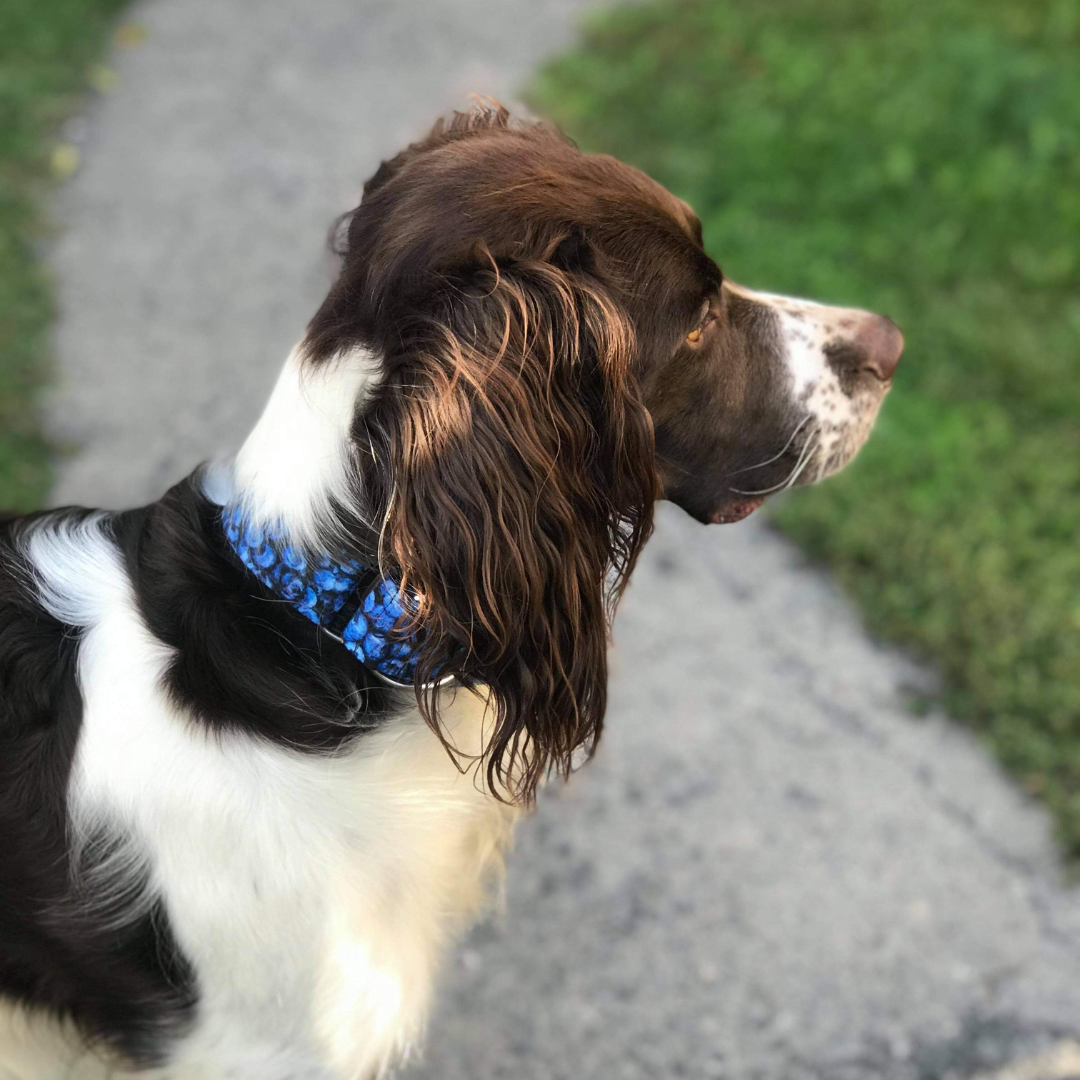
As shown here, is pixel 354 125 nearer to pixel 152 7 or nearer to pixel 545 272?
pixel 152 7

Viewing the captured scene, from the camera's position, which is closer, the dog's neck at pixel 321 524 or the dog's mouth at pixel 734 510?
the dog's neck at pixel 321 524

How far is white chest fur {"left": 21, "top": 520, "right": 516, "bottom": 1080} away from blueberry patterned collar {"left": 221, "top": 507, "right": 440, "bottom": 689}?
194 millimetres

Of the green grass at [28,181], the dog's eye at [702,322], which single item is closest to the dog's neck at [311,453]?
the dog's eye at [702,322]

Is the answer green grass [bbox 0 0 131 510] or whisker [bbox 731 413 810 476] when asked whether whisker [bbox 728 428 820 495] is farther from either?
green grass [bbox 0 0 131 510]

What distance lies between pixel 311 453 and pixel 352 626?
0.89 ft

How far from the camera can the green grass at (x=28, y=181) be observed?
396 centimetres

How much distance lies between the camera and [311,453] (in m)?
1.75

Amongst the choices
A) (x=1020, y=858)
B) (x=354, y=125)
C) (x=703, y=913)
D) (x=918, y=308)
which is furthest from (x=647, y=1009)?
(x=354, y=125)

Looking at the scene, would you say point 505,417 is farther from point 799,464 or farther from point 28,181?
point 28,181

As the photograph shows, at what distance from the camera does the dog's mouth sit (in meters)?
2.35

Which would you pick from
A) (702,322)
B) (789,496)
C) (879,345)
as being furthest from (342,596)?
(789,496)

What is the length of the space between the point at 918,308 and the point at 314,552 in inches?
138

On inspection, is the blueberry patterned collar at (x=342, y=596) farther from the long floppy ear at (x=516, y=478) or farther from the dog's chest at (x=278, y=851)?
the dog's chest at (x=278, y=851)

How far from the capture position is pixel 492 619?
171 centimetres
